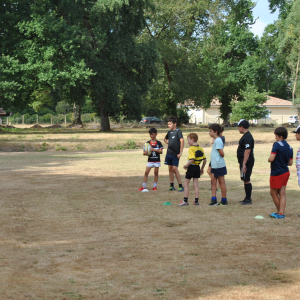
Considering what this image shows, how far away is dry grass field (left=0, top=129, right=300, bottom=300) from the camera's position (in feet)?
15.3

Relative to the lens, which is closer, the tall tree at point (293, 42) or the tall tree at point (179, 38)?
the tall tree at point (179, 38)

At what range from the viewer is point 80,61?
1496 inches

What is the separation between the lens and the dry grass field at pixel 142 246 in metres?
4.67

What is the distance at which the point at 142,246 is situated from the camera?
6.29 metres

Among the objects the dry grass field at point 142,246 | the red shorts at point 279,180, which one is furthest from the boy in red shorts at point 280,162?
the dry grass field at point 142,246

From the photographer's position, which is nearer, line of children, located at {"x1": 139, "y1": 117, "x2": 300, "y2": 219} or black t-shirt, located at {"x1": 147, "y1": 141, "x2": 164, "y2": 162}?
line of children, located at {"x1": 139, "y1": 117, "x2": 300, "y2": 219}

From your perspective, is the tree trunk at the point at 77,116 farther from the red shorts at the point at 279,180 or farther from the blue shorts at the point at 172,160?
the red shorts at the point at 279,180

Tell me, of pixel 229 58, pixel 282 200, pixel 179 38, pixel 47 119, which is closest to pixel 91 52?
pixel 179 38

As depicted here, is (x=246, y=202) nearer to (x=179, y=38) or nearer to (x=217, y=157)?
(x=217, y=157)

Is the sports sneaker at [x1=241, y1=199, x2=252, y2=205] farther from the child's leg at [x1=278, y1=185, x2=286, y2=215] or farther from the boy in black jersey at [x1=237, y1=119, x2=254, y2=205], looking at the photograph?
the child's leg at [x1=278, y1=185, x2=286, y2=215]

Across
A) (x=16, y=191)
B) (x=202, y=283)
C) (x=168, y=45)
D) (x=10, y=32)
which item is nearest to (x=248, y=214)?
(x=202, y=283)

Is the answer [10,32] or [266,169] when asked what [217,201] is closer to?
[266,169]

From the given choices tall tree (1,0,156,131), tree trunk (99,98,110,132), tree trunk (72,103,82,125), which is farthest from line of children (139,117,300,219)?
tree trunk (72,103,82,125)

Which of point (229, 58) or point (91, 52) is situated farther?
point (229, 58)
